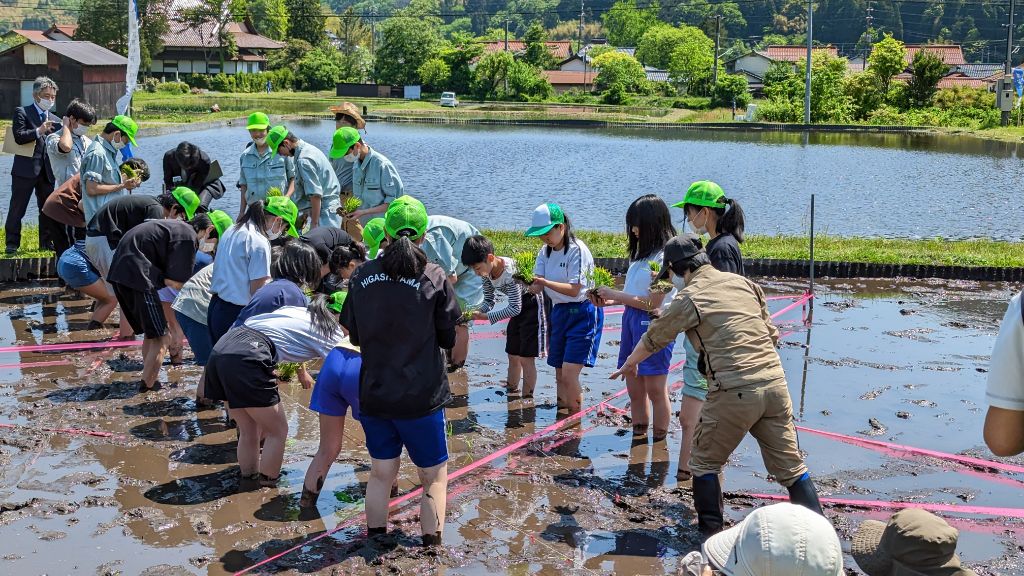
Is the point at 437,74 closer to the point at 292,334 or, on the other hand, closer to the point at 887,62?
the point at 887,62

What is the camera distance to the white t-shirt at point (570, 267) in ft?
25.0

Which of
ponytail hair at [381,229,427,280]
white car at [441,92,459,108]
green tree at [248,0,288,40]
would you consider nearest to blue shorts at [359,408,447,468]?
ponytail hair at [381,229,427,280]

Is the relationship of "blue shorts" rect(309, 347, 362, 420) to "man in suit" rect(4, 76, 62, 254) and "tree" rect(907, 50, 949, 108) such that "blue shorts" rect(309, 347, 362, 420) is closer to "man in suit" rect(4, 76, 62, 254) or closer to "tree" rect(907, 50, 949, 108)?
"man in suit" rect(4, 76, 62, 254)

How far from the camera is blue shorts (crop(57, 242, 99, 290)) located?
1014 centimetres

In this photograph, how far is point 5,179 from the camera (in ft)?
77.1

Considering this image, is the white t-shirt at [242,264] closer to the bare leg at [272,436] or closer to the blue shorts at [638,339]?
the bare leg at [272,436]

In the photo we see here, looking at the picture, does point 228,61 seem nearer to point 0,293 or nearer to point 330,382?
point 0,293

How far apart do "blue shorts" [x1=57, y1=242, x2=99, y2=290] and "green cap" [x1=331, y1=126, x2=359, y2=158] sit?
267 centimetres

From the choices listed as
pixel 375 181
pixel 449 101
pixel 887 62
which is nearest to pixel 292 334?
pixel 375 181

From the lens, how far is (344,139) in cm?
1008

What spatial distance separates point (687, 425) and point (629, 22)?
152 m

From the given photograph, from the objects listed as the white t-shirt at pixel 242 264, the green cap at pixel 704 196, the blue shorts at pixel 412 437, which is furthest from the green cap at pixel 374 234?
the green cap at pixel 704 196

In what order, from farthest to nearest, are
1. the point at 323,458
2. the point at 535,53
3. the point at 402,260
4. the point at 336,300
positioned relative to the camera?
the point at 535,53 < the point at 336,300 < the point at 323,458 < the point at 402,260

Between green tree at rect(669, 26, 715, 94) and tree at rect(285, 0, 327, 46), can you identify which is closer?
green tree at rect(669, 26, 715, 94)
